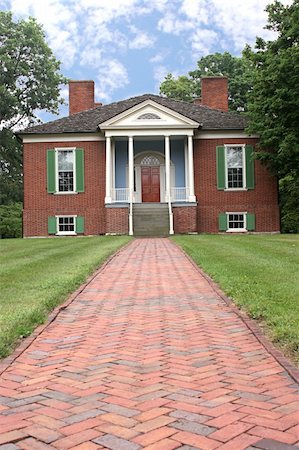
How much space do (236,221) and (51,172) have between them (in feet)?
31.9

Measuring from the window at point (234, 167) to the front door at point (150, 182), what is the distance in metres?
3.41

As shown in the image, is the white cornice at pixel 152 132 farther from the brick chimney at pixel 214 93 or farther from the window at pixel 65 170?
the brick chimney at pixel 214 93

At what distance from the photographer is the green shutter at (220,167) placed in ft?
88.1

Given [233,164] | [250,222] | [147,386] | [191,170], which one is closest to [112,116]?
[191,170]

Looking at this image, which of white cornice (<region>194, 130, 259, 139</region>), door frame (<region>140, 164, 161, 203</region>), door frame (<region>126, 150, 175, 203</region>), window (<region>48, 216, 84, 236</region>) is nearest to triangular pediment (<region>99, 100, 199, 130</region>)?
white cornice (<region>194, 130, 259, 139</region>)

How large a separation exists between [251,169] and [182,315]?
2154cm

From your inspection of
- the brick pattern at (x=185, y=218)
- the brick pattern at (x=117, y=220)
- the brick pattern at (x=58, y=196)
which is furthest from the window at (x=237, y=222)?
the brick pattern at (x=58, y=196)

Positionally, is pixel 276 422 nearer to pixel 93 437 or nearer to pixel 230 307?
pixel 93 437

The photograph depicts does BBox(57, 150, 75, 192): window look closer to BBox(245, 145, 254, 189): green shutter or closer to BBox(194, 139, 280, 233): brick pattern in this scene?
BBox(194, 139, 280, 233): brick pattern

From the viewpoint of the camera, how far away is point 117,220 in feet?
83.4

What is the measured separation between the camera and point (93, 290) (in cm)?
823

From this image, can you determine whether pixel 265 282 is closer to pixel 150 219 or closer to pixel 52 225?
A: pixel 150 219

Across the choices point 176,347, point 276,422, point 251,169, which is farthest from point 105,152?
point 276,422

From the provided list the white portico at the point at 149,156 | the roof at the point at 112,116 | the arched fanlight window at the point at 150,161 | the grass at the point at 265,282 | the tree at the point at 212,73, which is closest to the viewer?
the grass at the point at 265,282
